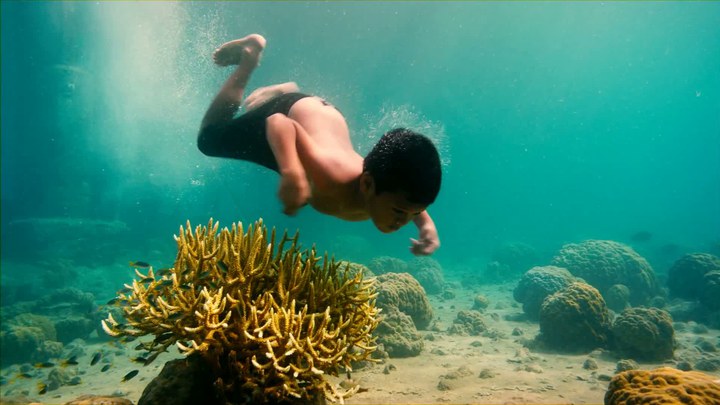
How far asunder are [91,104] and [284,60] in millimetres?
26272

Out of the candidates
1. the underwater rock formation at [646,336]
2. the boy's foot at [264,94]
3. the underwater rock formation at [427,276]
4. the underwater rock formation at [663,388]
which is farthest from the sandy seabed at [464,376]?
the underwater rock formation at [427,276]

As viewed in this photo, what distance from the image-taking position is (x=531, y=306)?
12750 mm

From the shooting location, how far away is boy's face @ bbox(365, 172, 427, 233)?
265cm

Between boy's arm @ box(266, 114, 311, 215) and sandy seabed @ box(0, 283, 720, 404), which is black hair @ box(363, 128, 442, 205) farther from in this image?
sandy seabed @ box(0, 283, 720, 404)

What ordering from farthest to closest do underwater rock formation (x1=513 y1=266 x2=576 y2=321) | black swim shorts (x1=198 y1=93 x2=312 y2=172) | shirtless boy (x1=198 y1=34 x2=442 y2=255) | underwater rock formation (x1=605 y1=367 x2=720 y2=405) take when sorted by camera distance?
underwater rock formation (x1=513 y1=266 x2=576 y2=321), black swim shorts (x1=198 y1=93 x2=312 y2=172), underwater rock formation (x1=605 y1=367 x2=720 y2=405), shirtless boy (x1=198 y1=34 x2=442 y2=255)

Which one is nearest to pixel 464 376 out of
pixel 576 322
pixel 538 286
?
pixel 576 322

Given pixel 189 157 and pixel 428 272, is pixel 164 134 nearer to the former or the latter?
pixel 189 157

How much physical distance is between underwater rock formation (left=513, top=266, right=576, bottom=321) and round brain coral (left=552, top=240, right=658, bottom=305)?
235cm

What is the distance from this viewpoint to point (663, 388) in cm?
366

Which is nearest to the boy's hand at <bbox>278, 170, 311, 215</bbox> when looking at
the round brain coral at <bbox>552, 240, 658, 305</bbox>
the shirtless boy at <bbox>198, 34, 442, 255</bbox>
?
the shirtless boy at <bbox>198, 34, 442, 255</bbox>

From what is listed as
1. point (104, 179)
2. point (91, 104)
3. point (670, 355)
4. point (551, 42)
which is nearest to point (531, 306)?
point (670, 355)

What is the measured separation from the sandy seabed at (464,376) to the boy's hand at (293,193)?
228cm

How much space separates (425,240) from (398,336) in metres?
5.12

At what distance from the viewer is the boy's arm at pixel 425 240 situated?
10.9 feet
